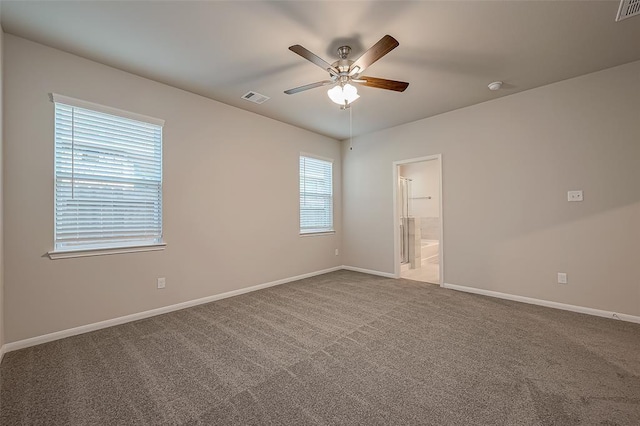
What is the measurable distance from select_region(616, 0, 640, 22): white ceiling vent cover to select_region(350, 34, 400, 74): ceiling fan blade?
1797mm

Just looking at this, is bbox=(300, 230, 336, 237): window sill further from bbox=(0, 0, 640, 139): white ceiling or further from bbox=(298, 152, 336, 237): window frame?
bbox=(0, 0, 640, 139): white ceiling

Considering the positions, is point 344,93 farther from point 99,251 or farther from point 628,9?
point 99,251

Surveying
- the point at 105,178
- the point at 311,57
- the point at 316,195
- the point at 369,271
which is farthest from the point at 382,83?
the point at 369,271

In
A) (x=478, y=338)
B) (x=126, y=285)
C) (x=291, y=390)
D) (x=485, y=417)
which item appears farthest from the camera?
(x=126, y=285)

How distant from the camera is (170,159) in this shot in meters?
3.27

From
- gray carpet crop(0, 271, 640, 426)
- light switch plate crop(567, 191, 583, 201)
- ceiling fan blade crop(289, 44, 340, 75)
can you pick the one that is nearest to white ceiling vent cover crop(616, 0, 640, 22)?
light switch plate crop(567, 191, 583, 201)

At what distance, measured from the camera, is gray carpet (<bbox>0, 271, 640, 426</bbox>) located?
A: 1.57m

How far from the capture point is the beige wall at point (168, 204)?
238 cm

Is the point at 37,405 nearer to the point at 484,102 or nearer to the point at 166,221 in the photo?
the point at 166,221

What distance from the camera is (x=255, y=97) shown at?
11.8ft

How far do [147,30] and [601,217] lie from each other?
16.6 ft

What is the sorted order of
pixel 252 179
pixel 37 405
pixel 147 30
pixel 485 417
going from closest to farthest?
pixel 485 417, pixel 37 405, pixel 147 30, pixel 252 179

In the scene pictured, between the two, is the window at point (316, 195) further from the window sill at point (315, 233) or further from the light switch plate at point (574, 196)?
the light switch plate at point (574, 196)

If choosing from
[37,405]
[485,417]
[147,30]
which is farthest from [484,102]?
[37,405]
